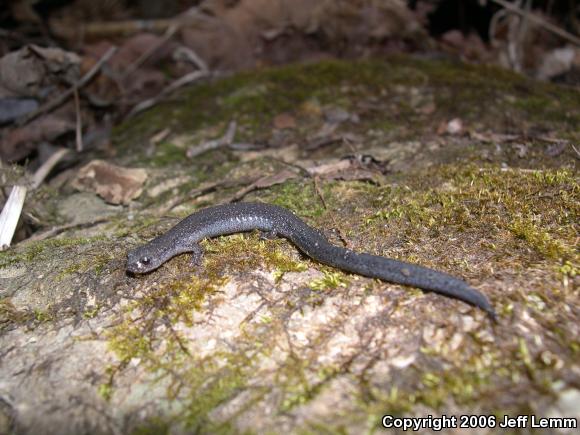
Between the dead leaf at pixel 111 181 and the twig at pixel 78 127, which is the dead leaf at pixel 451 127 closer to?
the dead leaf at pixel 111 181

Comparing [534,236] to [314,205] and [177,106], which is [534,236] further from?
[177,106]

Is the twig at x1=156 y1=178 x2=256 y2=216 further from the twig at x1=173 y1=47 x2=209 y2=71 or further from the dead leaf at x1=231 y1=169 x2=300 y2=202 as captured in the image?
the twig at x1=173 y1=47 x2=209 y2=71

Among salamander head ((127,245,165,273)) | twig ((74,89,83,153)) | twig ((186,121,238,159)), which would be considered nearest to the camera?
salamander head ((127,245,165,273))

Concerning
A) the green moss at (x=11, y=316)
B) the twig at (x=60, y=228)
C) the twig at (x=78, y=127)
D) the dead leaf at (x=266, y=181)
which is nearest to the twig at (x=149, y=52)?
the twig at (x=78, y=127)

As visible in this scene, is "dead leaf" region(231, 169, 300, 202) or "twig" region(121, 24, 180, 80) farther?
"twig" region(121, 24, 180, 80)

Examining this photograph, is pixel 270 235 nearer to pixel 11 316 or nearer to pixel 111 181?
pixel 11 316

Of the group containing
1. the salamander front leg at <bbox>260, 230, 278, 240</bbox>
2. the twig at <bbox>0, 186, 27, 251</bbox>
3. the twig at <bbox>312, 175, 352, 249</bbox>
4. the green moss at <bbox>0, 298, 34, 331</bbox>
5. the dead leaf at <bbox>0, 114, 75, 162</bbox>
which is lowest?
the dead leaf at <bbox>0, 114, 75, 162</bbox>

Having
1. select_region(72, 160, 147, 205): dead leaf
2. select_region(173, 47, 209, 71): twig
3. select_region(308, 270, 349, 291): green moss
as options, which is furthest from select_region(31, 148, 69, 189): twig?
select_region(308, 270, 349, 291): green moss

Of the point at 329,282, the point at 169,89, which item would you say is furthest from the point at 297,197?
the point at 169,89

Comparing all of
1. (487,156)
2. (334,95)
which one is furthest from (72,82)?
(487,156)
